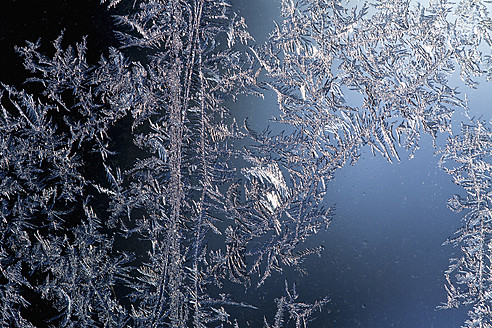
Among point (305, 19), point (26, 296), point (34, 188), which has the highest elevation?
point (305, 19)

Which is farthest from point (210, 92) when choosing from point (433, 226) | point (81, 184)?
point (433, 226)

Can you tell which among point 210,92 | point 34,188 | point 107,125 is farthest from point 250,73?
point 34,188

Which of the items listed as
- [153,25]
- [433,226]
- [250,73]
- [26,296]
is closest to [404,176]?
[433,226]

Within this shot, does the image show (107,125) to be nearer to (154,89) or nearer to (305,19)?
(154,89)

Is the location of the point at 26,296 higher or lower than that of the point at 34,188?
lower

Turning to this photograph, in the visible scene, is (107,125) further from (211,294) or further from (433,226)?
(433,226)

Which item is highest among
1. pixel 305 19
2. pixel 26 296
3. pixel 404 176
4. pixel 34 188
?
pixel 305 19

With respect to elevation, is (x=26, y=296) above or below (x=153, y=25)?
below
